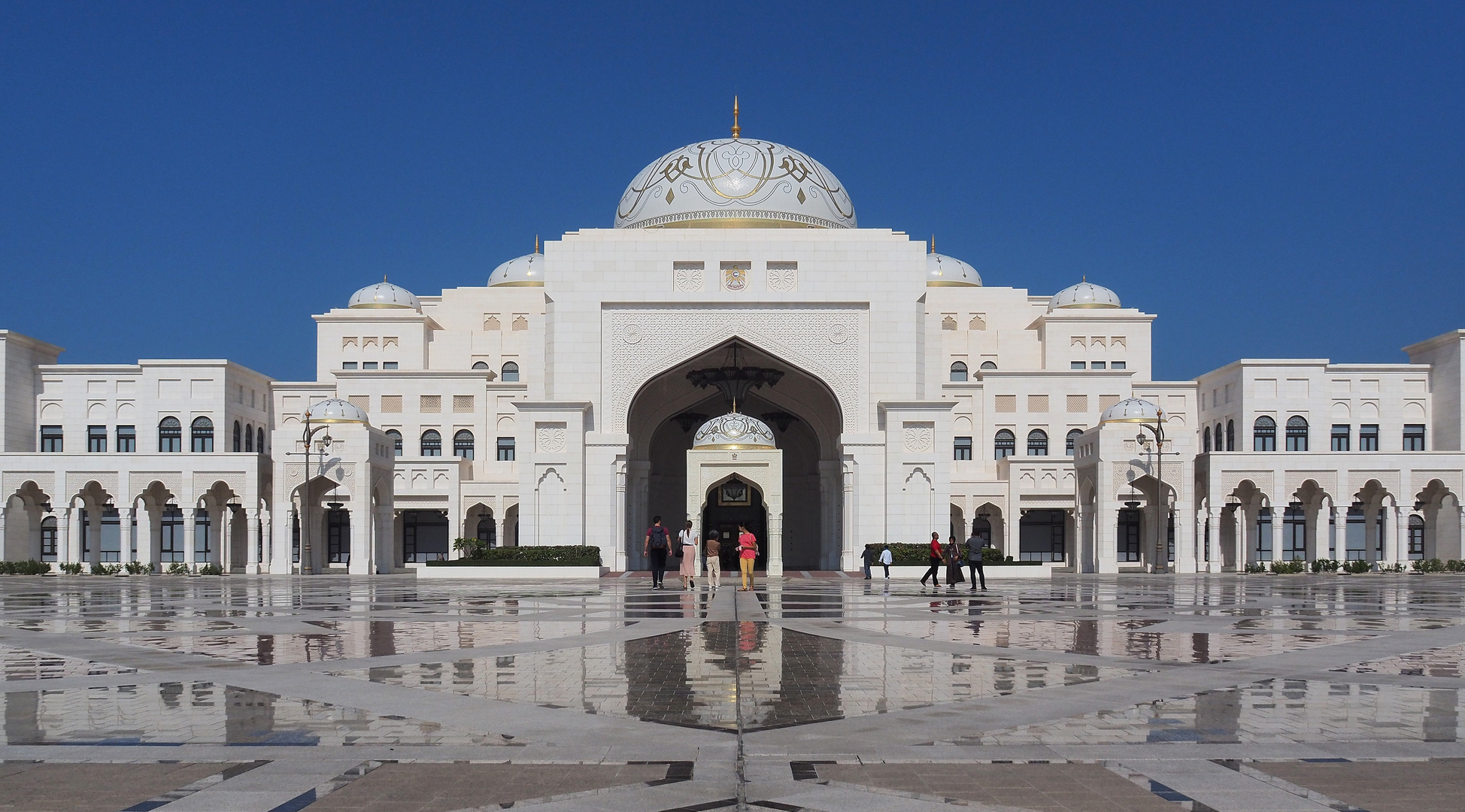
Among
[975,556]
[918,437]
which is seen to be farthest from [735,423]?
[975,556]

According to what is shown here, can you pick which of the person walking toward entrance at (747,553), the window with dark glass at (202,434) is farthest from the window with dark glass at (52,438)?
the person walking toward entrance at (747,553)

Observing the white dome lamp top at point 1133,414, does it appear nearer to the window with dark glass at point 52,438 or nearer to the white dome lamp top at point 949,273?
the white dome lamp top at point 949,273

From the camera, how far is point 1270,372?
45.8 metres

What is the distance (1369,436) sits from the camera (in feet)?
152

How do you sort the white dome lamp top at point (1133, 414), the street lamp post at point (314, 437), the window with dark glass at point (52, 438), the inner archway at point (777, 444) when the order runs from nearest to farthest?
the street lamp post at point (314, 437) < the inner archway at point (777, 444) < the white dome lamp top at point (1133, 414) < the window with dark glass at point (52, 438)

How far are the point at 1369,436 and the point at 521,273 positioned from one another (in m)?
32.2

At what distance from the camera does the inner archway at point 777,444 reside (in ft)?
116

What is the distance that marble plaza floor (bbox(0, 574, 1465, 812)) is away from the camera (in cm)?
554

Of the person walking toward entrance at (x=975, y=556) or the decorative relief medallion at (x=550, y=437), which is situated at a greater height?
the decorative relief medallion at (x=550, y=437)

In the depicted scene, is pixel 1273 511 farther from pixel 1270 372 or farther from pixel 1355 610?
pixel 1355 610

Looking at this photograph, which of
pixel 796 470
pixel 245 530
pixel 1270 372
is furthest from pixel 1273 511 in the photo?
pixel 245 530

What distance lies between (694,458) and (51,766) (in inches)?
976

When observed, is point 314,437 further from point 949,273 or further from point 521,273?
point 949,273

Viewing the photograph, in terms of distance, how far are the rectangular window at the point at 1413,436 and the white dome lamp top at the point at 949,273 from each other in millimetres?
16607
